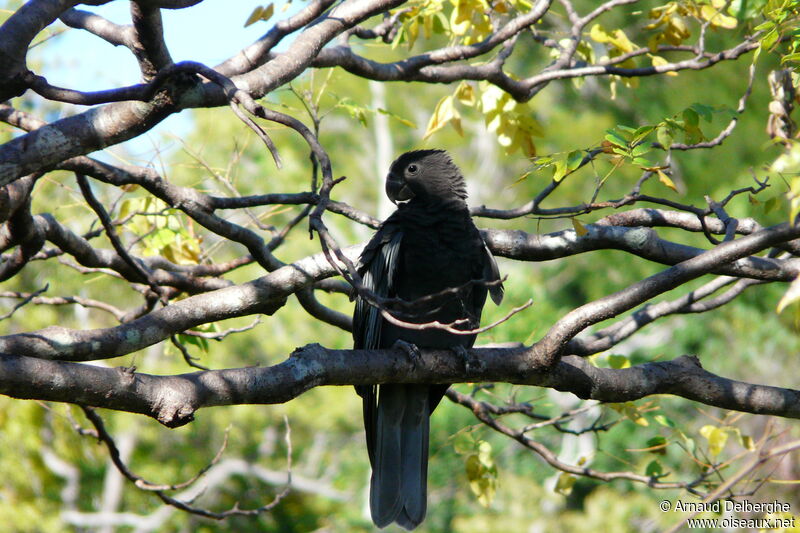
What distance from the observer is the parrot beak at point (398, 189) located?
4815 mm

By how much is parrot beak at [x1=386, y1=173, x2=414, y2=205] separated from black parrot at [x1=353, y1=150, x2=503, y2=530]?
0.36 meters

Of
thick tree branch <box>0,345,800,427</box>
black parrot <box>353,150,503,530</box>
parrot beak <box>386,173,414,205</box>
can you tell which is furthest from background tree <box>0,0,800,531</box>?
parrot beak <box>386,173,414,205</box>

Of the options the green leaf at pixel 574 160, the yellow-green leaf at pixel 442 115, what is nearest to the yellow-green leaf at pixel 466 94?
the yellow-green leaf at pixel 442 115

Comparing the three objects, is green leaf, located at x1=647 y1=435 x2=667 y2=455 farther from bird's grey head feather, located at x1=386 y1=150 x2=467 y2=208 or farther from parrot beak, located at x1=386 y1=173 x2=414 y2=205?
parrot beak, located at x1=386 y1=173 x2=414 y2=205

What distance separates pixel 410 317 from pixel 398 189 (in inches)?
42.9

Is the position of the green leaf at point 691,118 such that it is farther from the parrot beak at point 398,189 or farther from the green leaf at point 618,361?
the parrot beak at point 398,189

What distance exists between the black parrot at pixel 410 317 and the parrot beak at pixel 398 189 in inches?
14.1

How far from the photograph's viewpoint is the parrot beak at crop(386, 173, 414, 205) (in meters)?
4.82

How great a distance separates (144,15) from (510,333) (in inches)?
269

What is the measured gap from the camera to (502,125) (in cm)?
464

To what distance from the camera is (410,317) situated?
13.2 ft

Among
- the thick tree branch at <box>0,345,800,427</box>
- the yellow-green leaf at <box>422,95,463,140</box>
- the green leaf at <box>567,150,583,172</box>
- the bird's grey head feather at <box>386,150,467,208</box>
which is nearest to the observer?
the thick tree branch at <box>0,345,800,427</box>

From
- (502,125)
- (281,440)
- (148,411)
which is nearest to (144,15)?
(148,411)

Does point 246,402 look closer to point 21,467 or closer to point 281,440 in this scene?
point 21,467
